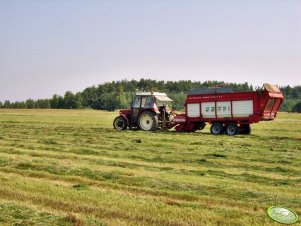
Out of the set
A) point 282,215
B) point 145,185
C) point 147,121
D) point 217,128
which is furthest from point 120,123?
point 282,215

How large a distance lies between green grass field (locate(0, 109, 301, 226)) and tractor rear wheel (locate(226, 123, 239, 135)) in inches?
270

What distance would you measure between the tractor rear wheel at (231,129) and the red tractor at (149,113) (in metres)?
3.17

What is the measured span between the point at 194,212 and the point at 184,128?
1723 cm

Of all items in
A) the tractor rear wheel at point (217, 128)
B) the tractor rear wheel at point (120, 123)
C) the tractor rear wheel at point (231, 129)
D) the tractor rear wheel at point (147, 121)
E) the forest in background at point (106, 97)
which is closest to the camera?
the tractor rear wheel at point (231, 129)

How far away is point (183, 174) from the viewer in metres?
9.91

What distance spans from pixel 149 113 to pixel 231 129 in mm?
4328

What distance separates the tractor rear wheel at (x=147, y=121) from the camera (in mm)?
23391

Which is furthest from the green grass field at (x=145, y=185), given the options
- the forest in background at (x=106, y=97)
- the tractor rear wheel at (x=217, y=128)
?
the forest in background at (x=106, y=97)

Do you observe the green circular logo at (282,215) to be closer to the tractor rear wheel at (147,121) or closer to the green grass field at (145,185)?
the green grass field at (145,185)

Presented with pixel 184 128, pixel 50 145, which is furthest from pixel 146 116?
pixel 50 145

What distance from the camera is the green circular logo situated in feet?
19.7

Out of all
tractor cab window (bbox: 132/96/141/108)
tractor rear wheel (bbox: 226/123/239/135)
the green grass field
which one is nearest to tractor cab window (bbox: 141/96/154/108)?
tractor cab window (bbox: 132/96/141/108)

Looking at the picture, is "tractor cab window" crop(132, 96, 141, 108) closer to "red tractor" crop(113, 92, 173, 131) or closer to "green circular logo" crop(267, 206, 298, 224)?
"red tractor" crop(113, 92, 173, 131)

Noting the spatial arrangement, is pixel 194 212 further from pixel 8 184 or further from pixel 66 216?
pixel 8 184
